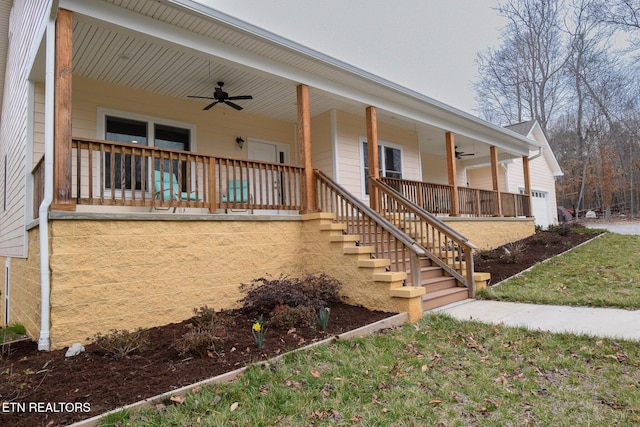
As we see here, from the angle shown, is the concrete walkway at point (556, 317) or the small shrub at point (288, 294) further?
the small shrub at point (288, 294)

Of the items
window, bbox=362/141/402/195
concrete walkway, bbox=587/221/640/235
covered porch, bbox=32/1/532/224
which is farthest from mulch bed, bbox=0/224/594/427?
concrete walkway, bbox=587/221/640/235

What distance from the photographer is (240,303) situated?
18.8 ft

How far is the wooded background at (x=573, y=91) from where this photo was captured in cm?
2367

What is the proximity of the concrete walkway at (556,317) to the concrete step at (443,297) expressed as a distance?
0.12 m

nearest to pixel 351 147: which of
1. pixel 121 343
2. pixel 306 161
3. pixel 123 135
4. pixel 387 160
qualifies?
pixel 387 160

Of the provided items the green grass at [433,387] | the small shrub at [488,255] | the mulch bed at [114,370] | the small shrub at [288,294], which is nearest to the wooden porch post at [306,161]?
the small shrub at [288,294]

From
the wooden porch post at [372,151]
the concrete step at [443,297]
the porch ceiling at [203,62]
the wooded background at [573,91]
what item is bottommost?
the concrete step at [443,297]

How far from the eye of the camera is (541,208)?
19.0 m

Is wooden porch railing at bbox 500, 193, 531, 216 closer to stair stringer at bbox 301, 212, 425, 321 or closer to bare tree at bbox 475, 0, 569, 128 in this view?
stair stringer at bbox 301, 212, 425, 321

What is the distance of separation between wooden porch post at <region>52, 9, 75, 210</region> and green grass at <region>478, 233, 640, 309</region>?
6366mm

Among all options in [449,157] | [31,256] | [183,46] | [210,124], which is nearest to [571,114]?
[449,157]

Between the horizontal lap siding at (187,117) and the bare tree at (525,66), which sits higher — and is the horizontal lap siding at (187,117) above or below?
below

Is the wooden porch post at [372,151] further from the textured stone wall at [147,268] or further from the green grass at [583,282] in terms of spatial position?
the green grass at [583,282]

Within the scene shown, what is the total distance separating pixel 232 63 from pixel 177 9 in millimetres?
1270
